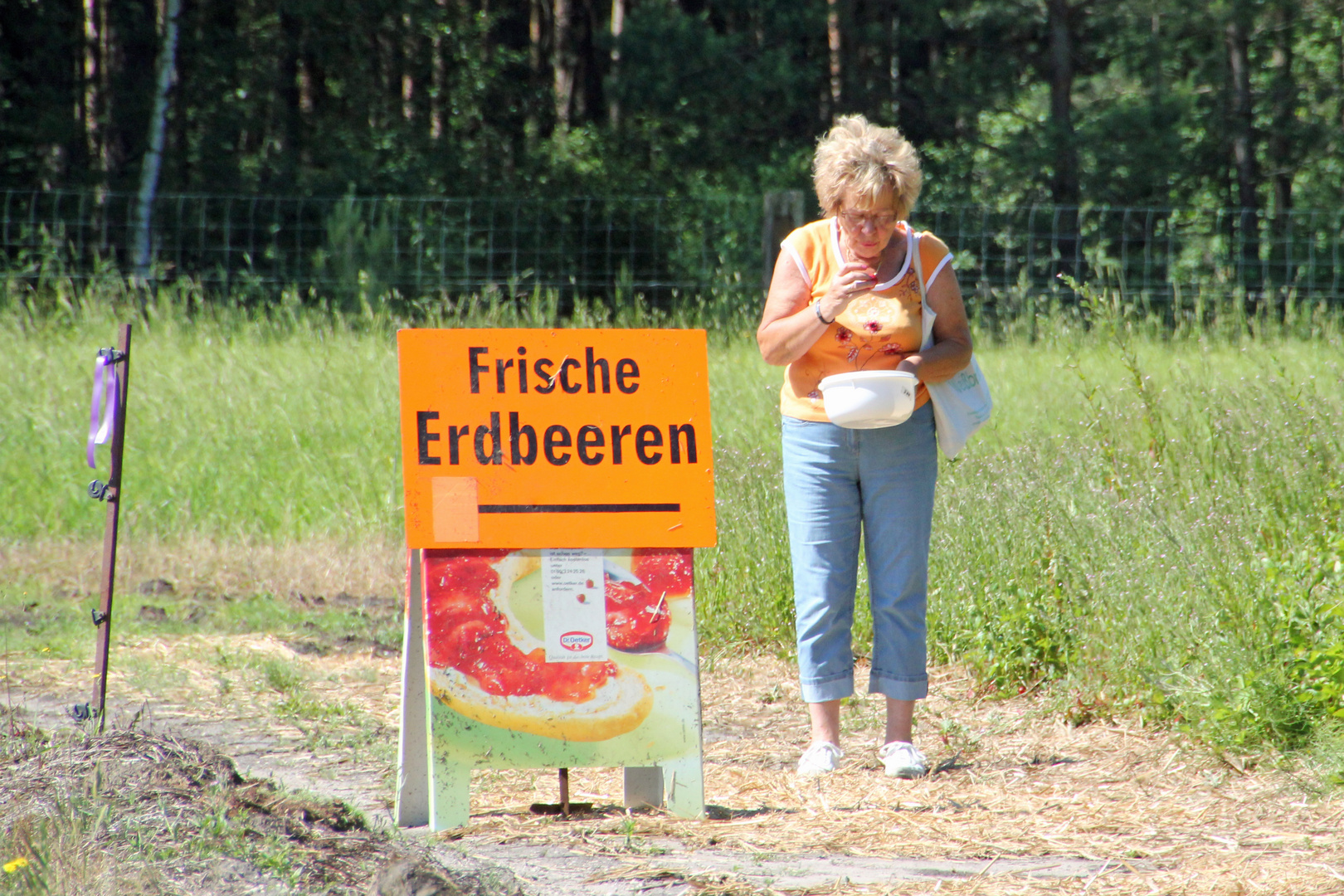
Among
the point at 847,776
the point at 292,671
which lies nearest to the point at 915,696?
the point at 847,776

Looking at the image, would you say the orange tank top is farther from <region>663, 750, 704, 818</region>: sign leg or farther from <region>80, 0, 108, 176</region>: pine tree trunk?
<region>80, 0, 108, 176</region>: pine tree trunk

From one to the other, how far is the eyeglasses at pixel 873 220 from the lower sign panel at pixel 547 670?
3.49ft

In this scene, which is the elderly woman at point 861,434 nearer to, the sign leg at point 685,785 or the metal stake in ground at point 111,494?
the sign leg at point 685,785

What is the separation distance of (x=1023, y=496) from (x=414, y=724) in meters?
2.70

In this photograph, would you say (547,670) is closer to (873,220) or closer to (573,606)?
(573,606)

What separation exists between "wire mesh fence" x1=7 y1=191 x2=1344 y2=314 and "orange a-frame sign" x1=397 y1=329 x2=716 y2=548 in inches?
400

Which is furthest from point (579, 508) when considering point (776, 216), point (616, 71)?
point (616, 71)

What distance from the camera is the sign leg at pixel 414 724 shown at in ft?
11.7

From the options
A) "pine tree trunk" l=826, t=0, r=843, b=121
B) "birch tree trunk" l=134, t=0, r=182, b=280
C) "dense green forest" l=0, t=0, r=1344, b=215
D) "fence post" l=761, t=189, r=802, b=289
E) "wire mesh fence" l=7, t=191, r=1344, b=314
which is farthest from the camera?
"pine tree trunk" l=826, t=0, r=843, b=121

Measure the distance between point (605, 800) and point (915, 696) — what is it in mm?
959

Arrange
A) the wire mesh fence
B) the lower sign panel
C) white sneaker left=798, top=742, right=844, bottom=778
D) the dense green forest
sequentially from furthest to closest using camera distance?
the dense green forest → the wire mesh fence → white sneaker left=798, top=742, right=844, bottom=778 → the lower sign panel

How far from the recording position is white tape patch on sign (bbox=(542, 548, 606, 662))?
3.55m

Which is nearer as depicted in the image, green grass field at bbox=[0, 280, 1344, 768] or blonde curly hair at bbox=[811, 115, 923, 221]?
blonde curly hair at bbox=[811, 115, 923, 221]

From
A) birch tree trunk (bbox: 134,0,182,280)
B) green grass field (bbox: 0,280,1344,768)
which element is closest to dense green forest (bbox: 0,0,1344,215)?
birch tree trunk (bbox: 134,0,182,280)
